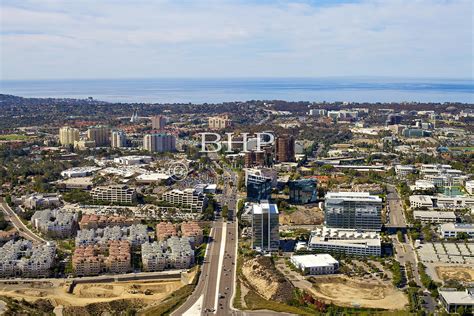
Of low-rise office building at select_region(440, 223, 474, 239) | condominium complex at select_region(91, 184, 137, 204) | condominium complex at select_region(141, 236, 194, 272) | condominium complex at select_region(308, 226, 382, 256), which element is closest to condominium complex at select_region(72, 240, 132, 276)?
condominium complex at select_region(141, 236, 194, 272)

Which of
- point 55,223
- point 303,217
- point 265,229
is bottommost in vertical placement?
point 303,217

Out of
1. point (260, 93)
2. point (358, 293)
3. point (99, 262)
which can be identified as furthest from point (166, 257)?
point (260, 93)

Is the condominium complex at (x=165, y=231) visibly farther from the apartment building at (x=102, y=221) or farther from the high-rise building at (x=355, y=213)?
the high-rise building at (x=355, y=213)

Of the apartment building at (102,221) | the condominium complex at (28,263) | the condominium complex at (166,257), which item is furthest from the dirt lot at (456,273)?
the condominium complex at (28,263)

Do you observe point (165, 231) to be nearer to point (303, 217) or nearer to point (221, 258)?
point (221, 258)

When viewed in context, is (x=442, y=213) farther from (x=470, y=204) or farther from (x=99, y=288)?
(x=99, y=288)

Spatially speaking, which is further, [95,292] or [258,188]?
[258,188]

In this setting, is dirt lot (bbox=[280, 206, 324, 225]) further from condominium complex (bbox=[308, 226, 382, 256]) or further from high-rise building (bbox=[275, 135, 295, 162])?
high-rise building (bbox=[275, 135, 295, 162])
